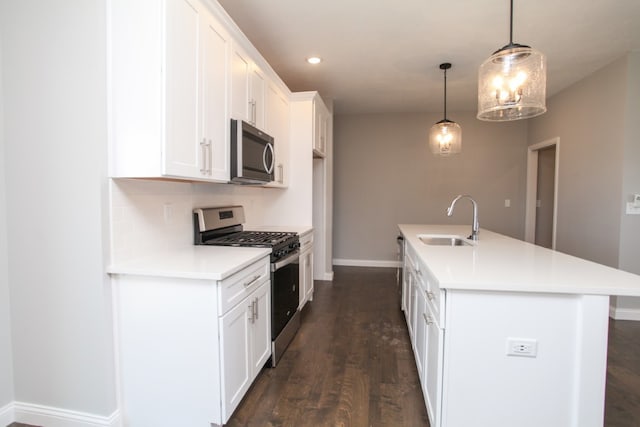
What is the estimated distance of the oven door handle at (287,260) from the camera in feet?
7.68

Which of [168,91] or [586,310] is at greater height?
[168,91]

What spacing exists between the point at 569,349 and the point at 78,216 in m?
2.34

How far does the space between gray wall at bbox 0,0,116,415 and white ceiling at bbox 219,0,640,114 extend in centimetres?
117

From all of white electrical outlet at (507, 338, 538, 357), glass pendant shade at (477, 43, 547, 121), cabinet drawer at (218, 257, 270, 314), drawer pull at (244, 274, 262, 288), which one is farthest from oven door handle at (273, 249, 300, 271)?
glass pendant shade at (477, 43, 547, 121)

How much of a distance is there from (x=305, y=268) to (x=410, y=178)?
299 centimetres

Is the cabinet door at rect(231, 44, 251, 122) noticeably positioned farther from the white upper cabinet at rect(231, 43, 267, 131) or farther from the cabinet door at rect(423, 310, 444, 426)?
the cabinet door at rect(423, 310, 444, 426)

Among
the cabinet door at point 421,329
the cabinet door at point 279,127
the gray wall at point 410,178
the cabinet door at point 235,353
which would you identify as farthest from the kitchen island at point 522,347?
the gray wall at point 410,178

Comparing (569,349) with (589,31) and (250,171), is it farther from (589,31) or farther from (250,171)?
(589,31)

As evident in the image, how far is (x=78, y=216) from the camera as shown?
1.65m

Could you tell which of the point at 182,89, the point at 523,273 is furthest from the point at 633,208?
the point at 182,89

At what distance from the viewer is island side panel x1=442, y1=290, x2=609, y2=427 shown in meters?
1.40

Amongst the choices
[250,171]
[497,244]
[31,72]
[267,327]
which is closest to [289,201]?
[250,171]

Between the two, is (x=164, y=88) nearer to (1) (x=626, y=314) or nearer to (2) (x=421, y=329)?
(2) (x=421, y=329)

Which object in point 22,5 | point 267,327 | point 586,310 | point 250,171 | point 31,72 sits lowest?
point 267,327
